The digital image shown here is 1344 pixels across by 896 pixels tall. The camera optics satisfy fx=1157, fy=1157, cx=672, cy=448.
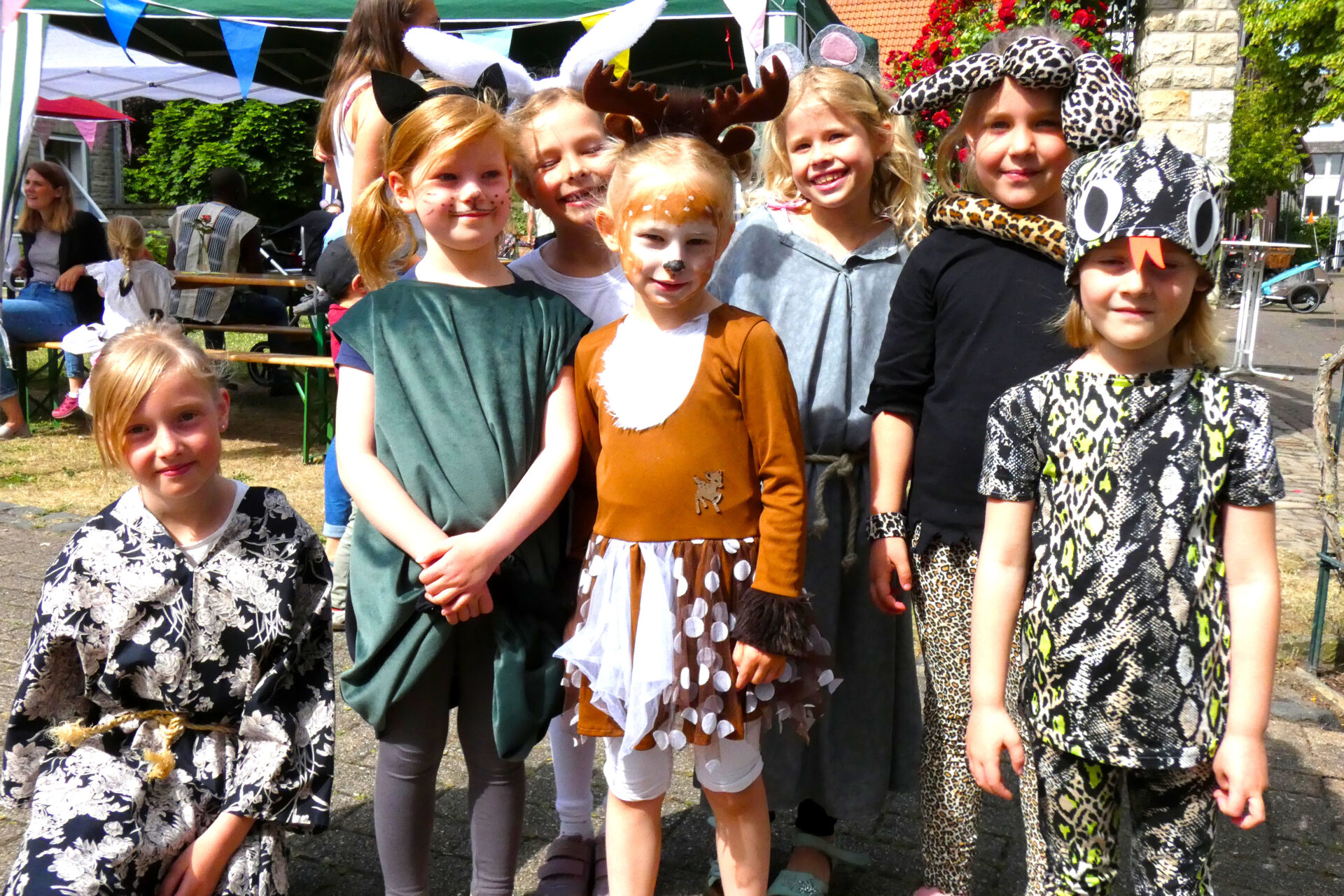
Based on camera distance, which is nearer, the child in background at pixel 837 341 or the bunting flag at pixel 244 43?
the child in background at pixel 837 341

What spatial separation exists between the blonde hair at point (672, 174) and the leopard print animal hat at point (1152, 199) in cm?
62

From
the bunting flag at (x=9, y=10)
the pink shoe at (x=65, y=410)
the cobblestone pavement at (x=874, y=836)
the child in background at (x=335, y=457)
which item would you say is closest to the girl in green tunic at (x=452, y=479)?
the cobblestone pavement at (x=874, y=836)

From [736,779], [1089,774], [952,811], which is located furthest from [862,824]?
[1089,774]

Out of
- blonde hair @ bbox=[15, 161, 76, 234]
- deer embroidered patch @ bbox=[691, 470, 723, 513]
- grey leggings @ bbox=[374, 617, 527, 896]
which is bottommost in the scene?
grey leggings @ bbox=[374, 617, 527, 896]

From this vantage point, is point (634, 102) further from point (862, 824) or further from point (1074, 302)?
point (862, 824)

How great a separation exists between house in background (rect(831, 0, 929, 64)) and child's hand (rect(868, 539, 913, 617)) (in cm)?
2313

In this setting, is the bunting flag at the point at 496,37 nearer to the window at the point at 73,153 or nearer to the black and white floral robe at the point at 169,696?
the black and white floral robe at the point at 169,696

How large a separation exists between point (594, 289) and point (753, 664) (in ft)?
3.04

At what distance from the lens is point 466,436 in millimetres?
2156

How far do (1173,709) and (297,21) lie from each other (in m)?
6.66

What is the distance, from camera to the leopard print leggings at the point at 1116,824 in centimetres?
180

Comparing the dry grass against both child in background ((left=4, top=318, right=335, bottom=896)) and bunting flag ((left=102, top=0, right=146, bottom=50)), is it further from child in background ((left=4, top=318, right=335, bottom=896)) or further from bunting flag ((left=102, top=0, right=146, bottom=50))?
child in background ((left=4, top=318, right=335, bottom=896))

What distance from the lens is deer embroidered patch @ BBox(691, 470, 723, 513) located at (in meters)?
2.10

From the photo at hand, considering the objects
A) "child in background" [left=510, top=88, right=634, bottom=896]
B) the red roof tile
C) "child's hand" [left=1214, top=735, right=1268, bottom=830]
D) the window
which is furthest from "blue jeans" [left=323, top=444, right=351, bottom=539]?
the window
